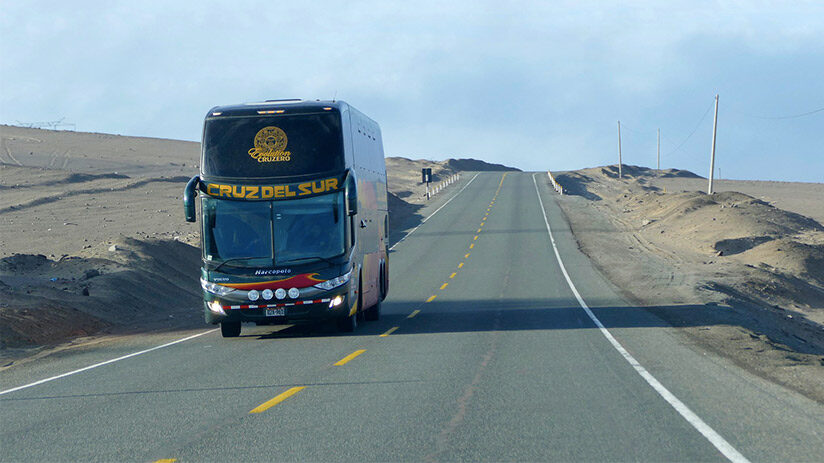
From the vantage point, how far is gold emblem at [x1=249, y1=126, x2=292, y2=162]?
16.9 m

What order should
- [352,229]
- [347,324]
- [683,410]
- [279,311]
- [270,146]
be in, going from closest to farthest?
[683,410], [279,311], [270,146], [352,229], [347,324]

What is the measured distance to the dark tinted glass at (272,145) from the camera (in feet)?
55.4

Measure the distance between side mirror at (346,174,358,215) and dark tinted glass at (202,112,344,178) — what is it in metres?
0.41

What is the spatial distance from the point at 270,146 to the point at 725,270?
21.7 m

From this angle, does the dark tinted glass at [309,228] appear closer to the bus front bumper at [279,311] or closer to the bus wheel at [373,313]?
the bus front bumper at [279,311]

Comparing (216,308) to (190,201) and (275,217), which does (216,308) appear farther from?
(190,201)

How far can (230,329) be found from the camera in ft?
59.6

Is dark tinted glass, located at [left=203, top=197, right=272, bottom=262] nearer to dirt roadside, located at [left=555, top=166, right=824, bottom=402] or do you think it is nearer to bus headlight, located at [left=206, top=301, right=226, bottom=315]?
bus headlight, located at [left=206, top=301, right=226, bottom=315]

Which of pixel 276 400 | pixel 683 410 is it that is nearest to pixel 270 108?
pixel 276 400

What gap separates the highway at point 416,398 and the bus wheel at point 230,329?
24 cm

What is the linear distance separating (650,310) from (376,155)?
7778 mm

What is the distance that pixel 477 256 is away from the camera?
137 ft

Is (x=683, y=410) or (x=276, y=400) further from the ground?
(x=683, y=410)

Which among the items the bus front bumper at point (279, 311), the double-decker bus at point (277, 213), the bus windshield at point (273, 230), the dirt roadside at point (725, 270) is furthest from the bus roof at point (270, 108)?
the dirt roadside at point (725, 270)
